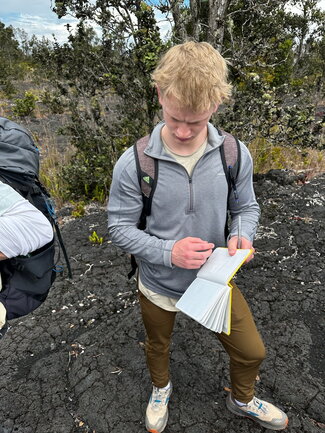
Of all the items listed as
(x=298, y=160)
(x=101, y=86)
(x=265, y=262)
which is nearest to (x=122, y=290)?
(x=265, y=262)

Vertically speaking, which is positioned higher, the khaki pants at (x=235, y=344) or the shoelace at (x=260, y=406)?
the khaki pants at (x=235, y=344)

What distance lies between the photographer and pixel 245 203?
1.56 metres

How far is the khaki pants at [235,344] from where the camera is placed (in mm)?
1478

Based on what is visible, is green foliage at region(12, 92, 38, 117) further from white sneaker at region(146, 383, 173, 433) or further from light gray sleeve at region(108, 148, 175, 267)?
white sneaker at region(146, 383, 173, 433)

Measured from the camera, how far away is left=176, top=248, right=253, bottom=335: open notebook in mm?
1252

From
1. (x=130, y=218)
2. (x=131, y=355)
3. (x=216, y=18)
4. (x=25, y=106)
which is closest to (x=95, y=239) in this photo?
(x=131, y=355)

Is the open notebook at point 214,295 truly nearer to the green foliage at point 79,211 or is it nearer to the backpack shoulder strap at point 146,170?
the backpack shoulder strap at point 146,170

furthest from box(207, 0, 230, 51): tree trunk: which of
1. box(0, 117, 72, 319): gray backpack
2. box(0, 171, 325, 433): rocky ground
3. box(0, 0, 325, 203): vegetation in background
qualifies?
box(0, 117, 72, 319): gray backpack

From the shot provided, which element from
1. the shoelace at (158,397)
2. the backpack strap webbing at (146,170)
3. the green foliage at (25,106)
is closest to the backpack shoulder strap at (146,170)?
the backpack strap webbing at (146,170)

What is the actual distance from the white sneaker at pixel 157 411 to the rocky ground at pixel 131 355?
0.24 feet

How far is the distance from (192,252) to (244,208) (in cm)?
45

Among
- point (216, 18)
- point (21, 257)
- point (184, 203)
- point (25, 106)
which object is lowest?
point (25, 106)

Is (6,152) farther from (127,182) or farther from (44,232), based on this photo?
(127,182)

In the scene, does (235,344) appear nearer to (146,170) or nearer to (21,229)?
(146,170)
